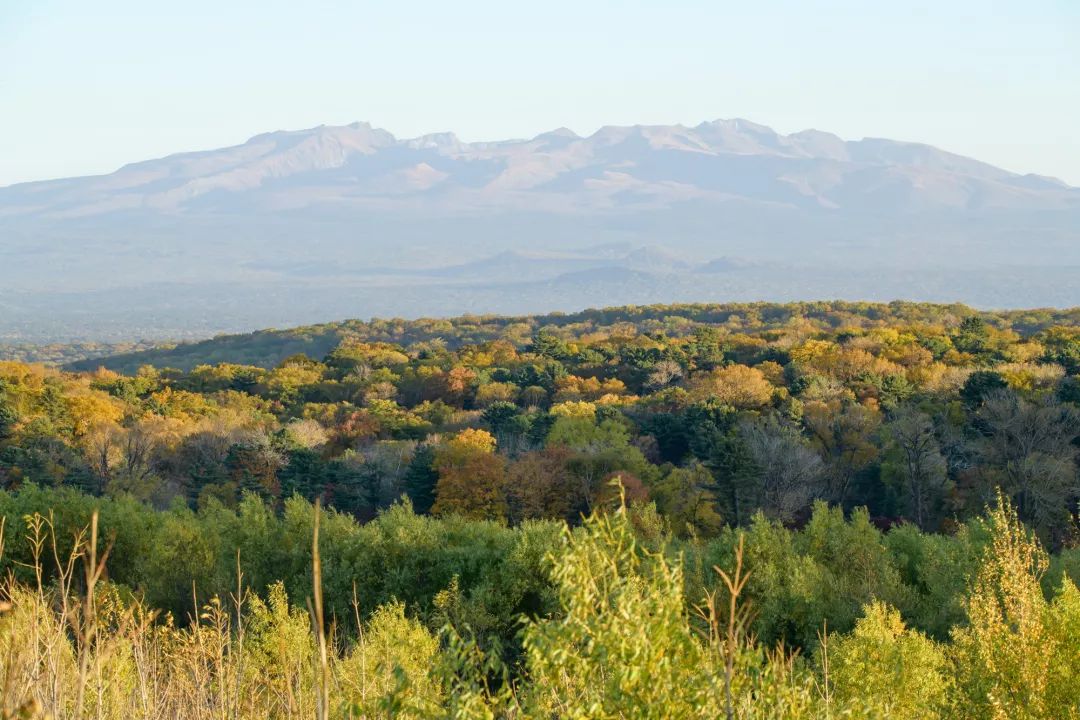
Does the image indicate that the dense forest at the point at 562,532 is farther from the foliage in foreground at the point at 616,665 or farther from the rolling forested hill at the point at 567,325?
the rolling forested hill at the point at 567,325

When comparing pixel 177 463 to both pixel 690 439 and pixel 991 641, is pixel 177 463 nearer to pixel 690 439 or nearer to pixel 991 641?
pixel 690 439

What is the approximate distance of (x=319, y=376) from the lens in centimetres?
7194

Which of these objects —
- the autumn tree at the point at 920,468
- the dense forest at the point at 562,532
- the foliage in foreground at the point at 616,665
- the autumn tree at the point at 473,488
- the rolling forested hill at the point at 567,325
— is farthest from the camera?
the rolling forested hill at the point at 567,325

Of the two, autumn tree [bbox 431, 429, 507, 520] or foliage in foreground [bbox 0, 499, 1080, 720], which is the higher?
foliage in foreground [bbox 0, 499, 1080, 720]

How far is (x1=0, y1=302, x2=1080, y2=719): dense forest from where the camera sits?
378 inches

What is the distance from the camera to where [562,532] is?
9602mm

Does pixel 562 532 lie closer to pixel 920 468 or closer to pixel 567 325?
pixel 920 468

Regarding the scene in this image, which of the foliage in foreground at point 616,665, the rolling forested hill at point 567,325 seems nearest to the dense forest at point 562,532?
the foliage in foreground at point 616,665

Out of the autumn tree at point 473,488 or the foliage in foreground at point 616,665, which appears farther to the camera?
the autumn tree at point 473,488

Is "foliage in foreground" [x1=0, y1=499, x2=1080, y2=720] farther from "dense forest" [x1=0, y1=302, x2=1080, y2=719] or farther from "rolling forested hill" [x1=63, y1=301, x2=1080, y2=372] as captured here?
"rolling forested hill" [x1=63, y1=301, x2=1080, y2=372]

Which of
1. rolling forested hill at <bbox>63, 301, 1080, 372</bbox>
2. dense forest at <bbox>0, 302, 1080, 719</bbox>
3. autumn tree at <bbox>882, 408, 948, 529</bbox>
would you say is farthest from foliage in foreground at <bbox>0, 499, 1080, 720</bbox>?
rolling forested hill at <bbox>63, 301, 1080, 372</bbox>

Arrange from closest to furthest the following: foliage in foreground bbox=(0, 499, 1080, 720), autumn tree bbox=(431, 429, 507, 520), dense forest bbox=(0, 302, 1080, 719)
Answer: foliage in foreground bbox=(0, 499, 1080, 720), dense forest bbox=(0, 302, 1080, 719), autumn tree bbox=(431, 429, 507, 520)

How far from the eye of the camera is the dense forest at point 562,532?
960 cm

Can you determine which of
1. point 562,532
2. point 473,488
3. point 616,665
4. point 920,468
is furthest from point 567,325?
point 616,665
